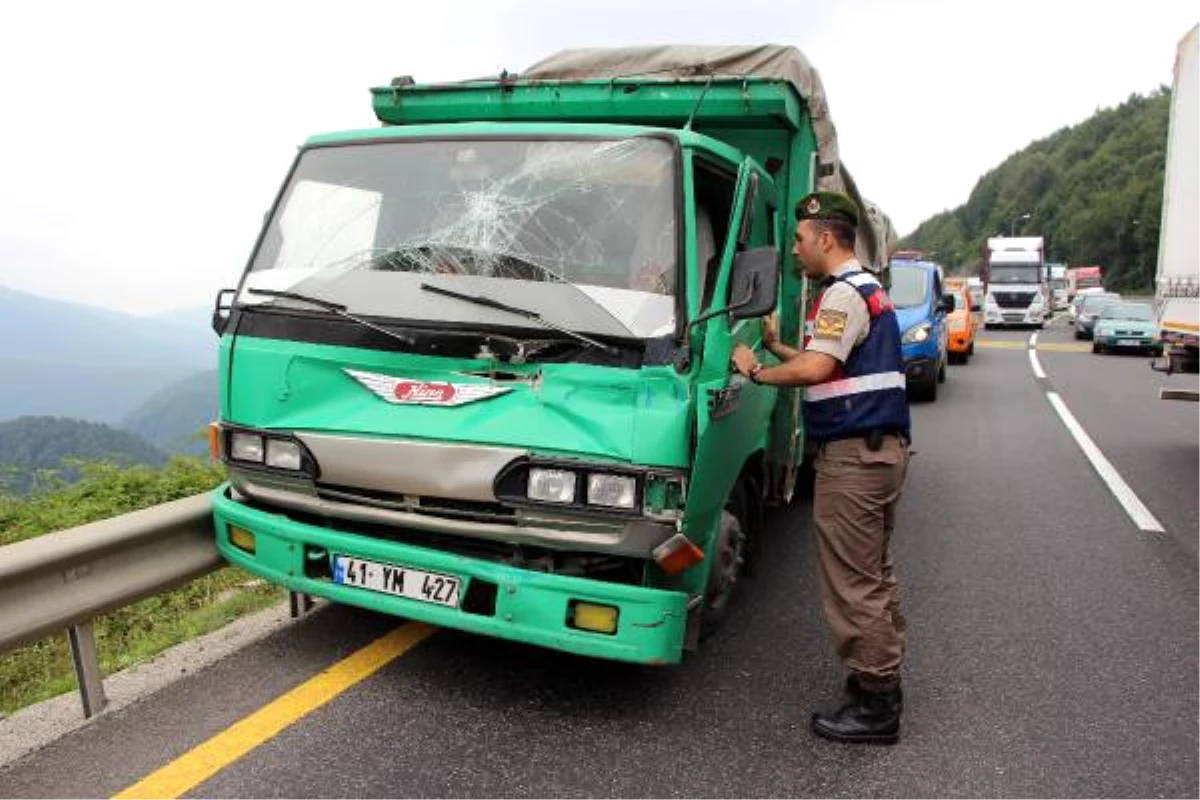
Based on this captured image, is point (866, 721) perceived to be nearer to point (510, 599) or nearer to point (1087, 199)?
point (510, 599)

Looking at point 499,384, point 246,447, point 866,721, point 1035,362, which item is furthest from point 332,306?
point 1035,362

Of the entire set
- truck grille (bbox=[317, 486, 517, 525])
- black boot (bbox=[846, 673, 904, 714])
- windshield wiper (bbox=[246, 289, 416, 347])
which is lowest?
black boot (bbox=[846, 673, 904, 714])

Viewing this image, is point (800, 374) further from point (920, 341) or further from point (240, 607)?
point (920, 341)

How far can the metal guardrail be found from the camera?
2.89 meters

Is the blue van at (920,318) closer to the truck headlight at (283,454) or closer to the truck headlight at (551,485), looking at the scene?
the truck headlight at (551,485)

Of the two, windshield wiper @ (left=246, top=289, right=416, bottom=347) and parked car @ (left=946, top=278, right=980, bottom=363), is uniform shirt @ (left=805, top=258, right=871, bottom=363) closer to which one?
windshield wiper @ (left=246, top=289, right=416, bottom=347)

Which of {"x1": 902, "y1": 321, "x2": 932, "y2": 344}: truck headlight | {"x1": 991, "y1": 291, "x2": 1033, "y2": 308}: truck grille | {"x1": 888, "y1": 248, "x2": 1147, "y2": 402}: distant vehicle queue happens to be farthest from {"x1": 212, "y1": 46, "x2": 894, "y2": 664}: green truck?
{"x1": 991, "y1": 291, "x2": 1033, "y2": 308}: truck grille

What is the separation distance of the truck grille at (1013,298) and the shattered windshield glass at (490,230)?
34377mm

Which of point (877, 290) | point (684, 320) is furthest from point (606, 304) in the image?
point (877, 290)

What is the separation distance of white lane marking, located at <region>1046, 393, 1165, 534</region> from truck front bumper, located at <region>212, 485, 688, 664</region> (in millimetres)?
4741

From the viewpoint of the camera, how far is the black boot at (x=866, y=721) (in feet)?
10.4

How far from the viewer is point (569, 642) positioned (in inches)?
116

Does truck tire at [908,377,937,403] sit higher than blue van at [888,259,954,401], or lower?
lower

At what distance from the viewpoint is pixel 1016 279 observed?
→ 1341 inches
